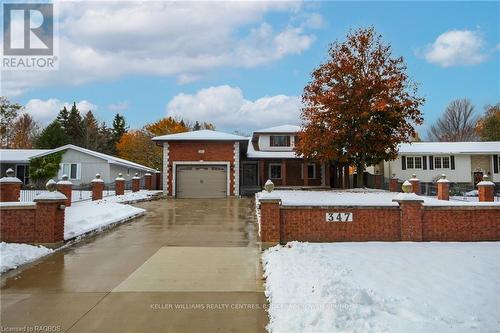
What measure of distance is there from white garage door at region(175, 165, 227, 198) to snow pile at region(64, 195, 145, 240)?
33.8ft

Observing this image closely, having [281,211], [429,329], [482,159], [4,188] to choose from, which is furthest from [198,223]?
[482,159]

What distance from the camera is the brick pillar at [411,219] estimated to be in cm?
987

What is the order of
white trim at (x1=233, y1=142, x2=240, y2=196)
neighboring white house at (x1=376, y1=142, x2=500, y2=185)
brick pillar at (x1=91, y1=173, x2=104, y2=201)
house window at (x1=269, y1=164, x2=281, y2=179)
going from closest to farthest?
brick pillar at (x1=91, y1=173, x2=104, y2=201) → white trim at (x1=233, y1=142, x2=240, y2=196) → house window at (x1=269, y1=164, x2=281, y2=179) → neighboring white house at (x1=376, y1=142, x2=500, y2=185)

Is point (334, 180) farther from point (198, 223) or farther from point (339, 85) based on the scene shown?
point (198, 223)

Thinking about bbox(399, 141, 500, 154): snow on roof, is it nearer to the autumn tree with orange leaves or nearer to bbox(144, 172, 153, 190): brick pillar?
the autumn tree with orange leaves

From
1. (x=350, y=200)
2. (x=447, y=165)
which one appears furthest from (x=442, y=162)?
(x=350, y=200)

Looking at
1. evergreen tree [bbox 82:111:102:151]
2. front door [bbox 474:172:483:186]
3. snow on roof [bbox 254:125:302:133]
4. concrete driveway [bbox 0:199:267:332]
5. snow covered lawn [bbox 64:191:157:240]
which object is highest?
evergreen tree [bbox 82:111:102:151]

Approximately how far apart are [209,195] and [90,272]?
65.2 feet

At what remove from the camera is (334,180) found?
33438mm

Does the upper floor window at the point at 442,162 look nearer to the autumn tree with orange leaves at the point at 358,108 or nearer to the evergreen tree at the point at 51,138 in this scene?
the autumn tree with orange leaves at the point at 358,108

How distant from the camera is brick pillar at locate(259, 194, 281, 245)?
9.48 m

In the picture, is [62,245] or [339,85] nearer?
[62,245]

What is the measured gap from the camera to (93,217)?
13359 mm

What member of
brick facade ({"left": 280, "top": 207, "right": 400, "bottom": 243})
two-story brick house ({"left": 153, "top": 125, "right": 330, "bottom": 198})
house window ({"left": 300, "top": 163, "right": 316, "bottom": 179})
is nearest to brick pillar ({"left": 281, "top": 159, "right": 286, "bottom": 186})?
house window ({"left": 300, "top": 163, "right": 316, "bottom": 179})
